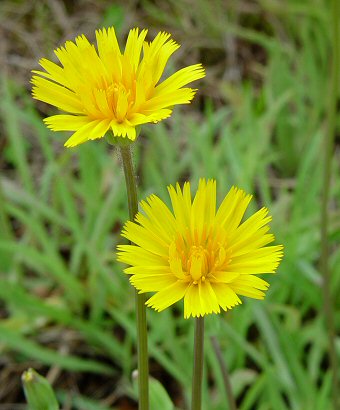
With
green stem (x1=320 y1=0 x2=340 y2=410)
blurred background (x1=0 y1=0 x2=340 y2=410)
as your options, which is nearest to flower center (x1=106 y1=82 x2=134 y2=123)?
green stem (x1=320 y1=0 x2=340 y2=410)

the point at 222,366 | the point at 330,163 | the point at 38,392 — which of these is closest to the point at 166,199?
the point at 330,163

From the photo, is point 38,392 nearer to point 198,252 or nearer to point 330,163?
point 198,252

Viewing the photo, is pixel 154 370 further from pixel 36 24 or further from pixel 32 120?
pixel 36 24

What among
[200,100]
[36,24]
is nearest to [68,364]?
[200,100]

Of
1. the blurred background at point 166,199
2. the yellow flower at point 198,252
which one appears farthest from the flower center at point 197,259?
the blurred background at point 166,199

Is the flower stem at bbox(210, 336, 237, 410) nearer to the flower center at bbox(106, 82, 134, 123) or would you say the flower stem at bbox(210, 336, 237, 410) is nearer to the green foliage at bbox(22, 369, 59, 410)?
the green foliage at bbox(22, 369, 59, 410)

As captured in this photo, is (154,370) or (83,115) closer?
(83,115)
